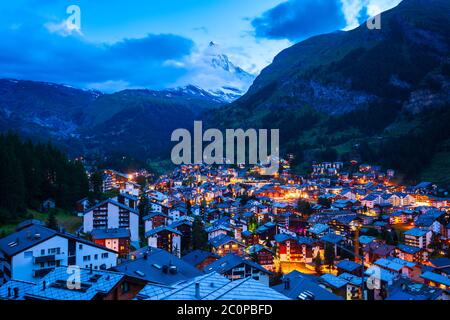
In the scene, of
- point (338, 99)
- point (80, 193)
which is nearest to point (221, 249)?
point (80, 193)

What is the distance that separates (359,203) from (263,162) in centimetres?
3929

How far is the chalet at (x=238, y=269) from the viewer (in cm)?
2189

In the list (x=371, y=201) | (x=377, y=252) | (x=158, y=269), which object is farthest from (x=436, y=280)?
(x=371, y=201)

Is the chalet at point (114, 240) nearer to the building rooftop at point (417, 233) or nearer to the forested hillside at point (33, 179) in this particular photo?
the forested hillside at point (33, 179)

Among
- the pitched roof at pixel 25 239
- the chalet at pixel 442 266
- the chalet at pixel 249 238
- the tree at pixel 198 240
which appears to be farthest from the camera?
the chalet at pixel 249 238

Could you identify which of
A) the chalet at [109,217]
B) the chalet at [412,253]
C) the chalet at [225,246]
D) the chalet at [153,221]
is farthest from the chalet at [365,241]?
the chalet at [109,217]

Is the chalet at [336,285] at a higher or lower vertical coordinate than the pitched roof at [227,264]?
lower

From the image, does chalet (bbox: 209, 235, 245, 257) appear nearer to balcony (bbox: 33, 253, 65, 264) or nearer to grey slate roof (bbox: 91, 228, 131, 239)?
grey slate roof (bbox: 91, 228, 131, 239)

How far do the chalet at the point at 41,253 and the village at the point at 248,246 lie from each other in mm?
49

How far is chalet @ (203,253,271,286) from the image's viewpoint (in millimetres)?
21891

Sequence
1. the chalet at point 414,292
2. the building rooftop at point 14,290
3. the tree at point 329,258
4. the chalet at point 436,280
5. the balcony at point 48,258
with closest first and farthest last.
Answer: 1. the building rooftop at point 14,290
2. the balcony at point 48,258
3. the chalet at point 414,292
4. the chalet at point 436,280
5. the tree at point 329,258

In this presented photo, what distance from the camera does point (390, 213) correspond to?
4666 cm

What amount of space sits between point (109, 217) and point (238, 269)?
12.4m

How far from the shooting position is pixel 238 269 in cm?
2217
